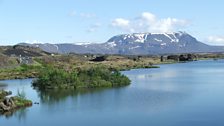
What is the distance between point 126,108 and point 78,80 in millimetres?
19470

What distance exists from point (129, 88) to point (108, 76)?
547cm

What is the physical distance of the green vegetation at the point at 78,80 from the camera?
59.8 metres

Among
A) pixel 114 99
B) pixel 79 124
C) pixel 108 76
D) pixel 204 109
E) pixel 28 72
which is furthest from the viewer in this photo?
pixel 28 72

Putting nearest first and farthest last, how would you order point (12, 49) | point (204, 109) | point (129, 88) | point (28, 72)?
point (204, 109) → point (129, 88) → point (28, 72) → point (12, 49)

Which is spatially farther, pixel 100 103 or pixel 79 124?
pixel 100 103

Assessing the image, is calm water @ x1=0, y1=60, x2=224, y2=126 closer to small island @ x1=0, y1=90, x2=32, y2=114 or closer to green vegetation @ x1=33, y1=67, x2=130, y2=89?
small island @ x1=0, y1=90, x2=32, y2=114

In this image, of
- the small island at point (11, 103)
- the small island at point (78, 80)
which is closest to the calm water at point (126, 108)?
the small island at point (11, 103)

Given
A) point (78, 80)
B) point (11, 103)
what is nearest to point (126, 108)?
point (11, 103)

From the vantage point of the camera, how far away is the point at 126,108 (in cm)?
4244

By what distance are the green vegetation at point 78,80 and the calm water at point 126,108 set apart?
3103mm

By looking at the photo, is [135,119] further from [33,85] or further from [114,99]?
[33,85]

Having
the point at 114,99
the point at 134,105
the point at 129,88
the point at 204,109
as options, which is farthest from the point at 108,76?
the point at 204,109

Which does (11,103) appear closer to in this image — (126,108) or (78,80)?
(126,108)

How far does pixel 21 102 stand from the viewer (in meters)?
45.1
